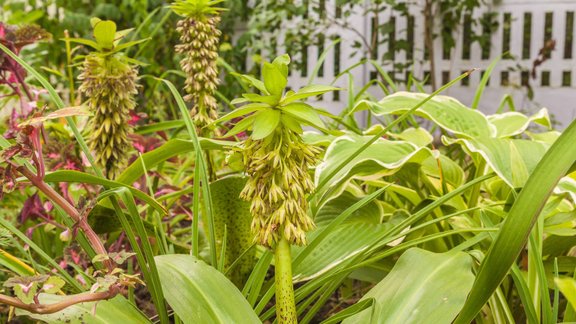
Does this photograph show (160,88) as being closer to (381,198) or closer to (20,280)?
(381,198)

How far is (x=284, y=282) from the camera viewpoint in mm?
663

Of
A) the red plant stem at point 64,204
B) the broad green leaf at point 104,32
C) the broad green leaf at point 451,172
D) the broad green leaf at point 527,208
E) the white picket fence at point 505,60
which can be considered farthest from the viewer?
the white picket fence at point 505,60

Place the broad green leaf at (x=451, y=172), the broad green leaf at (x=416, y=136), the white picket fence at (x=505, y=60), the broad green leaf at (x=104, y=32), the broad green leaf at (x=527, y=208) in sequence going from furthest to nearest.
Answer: the white picket fence at (x=505, y=60) < the broad green leaf at (x=416, y=136) < the broad green leaf at (x=451, y=172) < the broad green leaf at (x=104, y=32) < the broad green leaf at (x=527, y=208)

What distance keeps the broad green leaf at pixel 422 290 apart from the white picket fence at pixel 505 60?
3810 millimetres

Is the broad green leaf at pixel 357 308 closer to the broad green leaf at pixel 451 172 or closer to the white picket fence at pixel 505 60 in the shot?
the broad green leaf at pixel 451 172

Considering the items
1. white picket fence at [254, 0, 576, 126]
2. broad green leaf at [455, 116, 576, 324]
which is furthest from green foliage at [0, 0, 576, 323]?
white picket fence at [254, 0, 576, 126]

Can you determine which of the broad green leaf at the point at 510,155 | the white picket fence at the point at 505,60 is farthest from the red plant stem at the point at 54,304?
the white picket fence at the point at 505,60

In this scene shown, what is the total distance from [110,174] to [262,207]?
0.40 metres

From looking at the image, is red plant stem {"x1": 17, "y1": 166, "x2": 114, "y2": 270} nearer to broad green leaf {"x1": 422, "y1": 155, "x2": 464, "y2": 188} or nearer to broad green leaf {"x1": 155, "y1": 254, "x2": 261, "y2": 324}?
broad green leaf {"x1": 155, "y1": 254, "x2": 261, "y2": 324}

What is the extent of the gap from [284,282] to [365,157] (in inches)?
18.6

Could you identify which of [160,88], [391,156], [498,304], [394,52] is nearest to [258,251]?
[391,156]

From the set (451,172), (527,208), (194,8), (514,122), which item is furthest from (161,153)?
(514,122)

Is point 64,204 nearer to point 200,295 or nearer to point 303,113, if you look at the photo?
point 200,295

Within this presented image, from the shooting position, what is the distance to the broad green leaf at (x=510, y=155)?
3.57 feet
